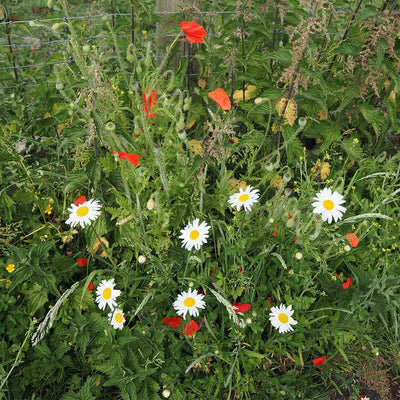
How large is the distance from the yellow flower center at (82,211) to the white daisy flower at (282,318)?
800 millimetres

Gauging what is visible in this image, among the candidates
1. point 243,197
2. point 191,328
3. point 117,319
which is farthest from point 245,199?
point 117,319

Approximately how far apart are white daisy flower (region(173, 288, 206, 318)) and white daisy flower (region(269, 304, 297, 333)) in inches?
11.2

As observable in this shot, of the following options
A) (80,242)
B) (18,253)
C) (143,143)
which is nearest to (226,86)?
(143,143)

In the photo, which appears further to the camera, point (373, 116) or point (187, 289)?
point (373, 116)

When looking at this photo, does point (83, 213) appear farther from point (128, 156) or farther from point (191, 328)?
point (191, 328)

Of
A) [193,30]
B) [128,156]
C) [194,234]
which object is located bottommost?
[194,234]

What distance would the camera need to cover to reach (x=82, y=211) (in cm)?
164

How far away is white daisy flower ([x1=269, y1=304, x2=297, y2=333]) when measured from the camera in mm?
1694

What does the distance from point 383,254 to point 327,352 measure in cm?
56

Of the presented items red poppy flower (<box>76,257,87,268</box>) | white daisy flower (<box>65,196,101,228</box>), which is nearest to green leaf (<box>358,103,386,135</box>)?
white daisy flower (<box>65,196,101,228</box>)

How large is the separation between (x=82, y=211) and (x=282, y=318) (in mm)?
863

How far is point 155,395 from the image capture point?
1663 millimetres

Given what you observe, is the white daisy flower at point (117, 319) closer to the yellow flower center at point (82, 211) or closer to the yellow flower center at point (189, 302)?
the yellow flower center at point (189, 302)

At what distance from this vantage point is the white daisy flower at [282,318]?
66.7 inches
